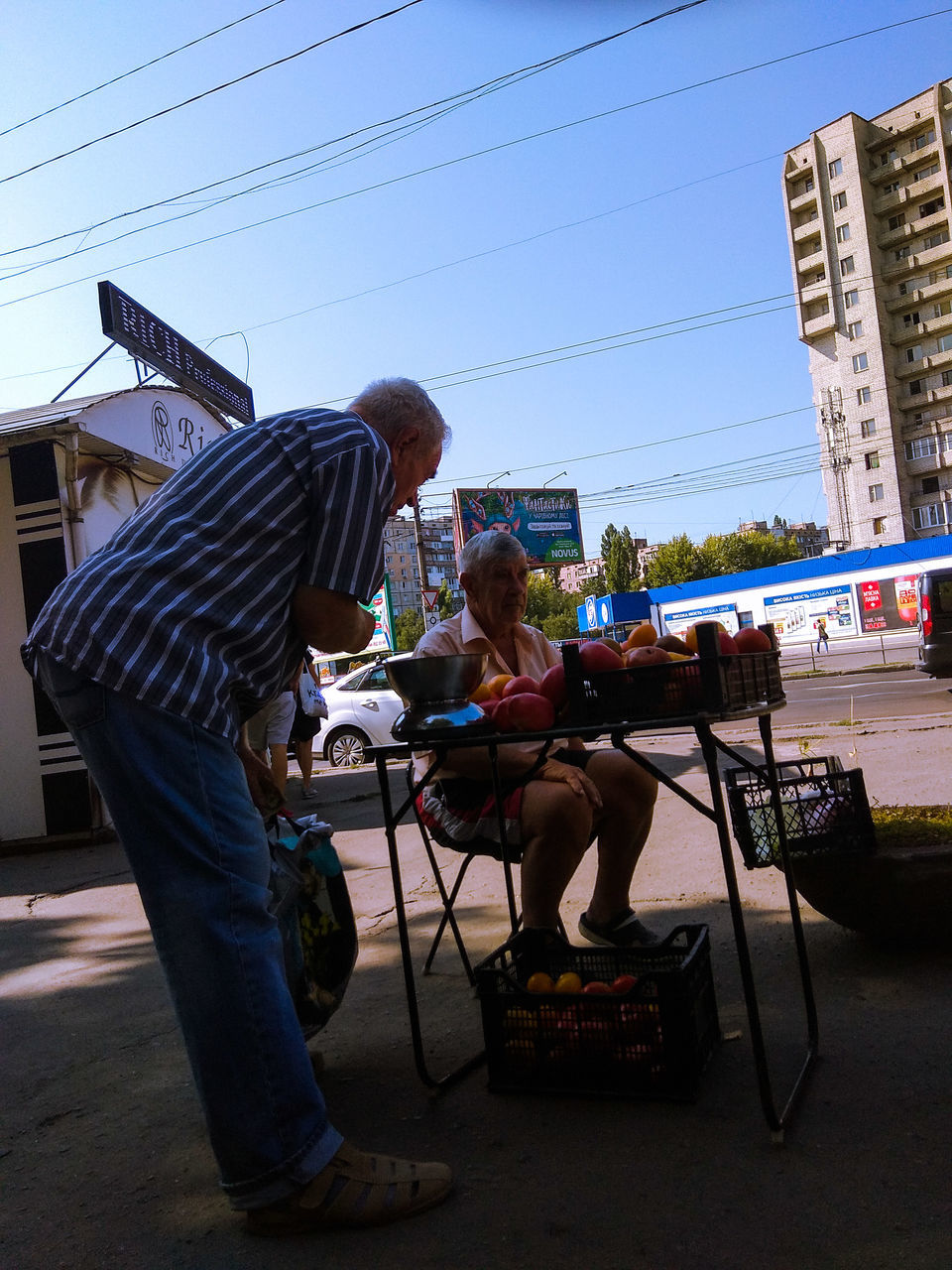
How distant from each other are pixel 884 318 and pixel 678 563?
74.4ft

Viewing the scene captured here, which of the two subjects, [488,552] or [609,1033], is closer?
[609,1033]

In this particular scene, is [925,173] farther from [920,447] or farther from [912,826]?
[912,826]

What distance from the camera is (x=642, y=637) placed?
101 inches

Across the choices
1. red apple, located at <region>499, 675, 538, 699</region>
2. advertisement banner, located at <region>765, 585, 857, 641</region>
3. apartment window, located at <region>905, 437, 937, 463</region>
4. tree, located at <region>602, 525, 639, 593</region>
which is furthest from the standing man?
tree, located at <region>602, 525, 639, 593</region>

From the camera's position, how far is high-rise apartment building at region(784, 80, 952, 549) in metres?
61.4

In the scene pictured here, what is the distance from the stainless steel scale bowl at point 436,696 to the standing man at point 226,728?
42 centimetres

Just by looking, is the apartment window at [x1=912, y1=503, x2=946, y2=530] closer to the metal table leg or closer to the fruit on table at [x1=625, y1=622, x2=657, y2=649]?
the fruit on table at [x1=625, y1=622, x2=657, y2=649]

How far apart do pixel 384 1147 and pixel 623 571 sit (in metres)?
81.2

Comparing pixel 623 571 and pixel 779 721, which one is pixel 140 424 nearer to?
pixel 779 721

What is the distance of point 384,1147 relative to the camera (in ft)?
7.04

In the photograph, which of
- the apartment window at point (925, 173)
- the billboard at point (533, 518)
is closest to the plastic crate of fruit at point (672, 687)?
the billboard at point (533, 518)

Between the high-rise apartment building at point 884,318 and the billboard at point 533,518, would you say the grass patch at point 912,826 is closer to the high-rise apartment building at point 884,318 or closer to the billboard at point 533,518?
the billboard at point 533,518

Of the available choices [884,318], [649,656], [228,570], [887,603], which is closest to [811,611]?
[887,603]

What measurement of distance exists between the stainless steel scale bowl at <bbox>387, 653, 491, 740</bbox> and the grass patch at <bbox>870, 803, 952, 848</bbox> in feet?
4.43
